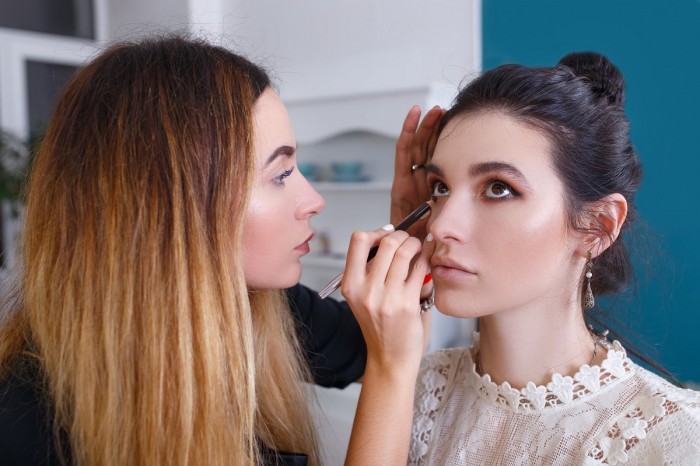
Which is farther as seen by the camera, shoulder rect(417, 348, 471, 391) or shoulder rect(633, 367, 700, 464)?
shoulder rect(417, 348, 471, 391)

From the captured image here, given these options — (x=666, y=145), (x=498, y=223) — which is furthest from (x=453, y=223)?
(x=666, y=145)

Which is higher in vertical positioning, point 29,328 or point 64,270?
point 64,270

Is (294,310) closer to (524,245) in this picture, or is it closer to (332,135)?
(524,245)

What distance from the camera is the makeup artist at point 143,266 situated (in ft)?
2.69

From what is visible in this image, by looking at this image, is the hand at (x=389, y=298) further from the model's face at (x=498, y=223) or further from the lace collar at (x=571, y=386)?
the lace collar at (x=571, y=386)

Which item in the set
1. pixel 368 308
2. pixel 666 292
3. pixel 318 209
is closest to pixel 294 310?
pixel 318 209

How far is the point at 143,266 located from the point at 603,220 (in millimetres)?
661

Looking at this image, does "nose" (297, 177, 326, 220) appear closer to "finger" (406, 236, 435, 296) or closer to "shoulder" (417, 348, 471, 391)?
"finger" (406, 236, 435, 296)

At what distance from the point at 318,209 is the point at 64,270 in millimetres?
409

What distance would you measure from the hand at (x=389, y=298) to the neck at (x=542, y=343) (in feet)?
0.50

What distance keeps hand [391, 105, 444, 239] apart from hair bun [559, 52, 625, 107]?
0.25 metres

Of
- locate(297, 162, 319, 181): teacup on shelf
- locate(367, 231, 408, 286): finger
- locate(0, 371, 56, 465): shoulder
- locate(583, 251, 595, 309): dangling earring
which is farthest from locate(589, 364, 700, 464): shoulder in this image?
locate(297, 162, 319, 181): teacup on shelf

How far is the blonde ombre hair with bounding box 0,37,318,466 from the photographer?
2.69 feet

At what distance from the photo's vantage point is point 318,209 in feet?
3.51
